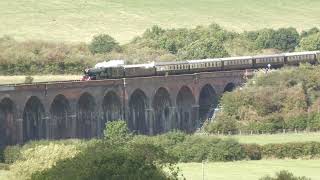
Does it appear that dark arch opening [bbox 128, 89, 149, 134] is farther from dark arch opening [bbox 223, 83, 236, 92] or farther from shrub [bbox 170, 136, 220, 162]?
shrub [bbox 170, 136, 220, 162]

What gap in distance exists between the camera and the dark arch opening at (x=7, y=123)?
3233 inches

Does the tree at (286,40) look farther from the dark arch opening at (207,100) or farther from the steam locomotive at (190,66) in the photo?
the dark arch opening at (207,100)

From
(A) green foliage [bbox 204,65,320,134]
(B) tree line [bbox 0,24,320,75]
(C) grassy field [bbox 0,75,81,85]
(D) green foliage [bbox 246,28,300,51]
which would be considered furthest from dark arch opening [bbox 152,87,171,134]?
(D) green foliage [bbox 246,28,300,51]

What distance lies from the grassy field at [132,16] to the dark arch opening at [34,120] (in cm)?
5433

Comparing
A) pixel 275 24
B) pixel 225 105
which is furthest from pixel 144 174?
pixel 275 24

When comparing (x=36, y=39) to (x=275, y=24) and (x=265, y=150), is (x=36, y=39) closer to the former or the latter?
(x=275, y=24)

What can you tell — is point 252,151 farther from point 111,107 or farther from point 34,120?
point 111,107

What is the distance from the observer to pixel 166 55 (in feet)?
413

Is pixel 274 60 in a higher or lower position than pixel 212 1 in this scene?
lower

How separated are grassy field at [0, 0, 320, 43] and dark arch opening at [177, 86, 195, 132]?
43.0m

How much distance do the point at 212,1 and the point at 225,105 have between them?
7741 centimetres

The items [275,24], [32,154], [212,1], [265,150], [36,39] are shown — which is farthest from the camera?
[212,1]

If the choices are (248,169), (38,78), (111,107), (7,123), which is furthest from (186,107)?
(248,169)

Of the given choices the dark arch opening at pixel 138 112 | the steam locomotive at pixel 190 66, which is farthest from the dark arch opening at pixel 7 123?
the dark arch opening at pixel 138 112
